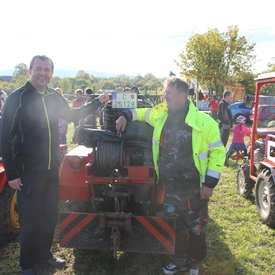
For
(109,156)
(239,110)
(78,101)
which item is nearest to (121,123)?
(109,156)

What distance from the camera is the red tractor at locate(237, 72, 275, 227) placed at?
4094 millimetres

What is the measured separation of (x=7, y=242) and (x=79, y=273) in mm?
1180

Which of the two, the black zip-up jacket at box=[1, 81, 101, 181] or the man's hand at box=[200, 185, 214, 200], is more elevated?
the black zip-up jacket at box=[1, 81, 101, 181]

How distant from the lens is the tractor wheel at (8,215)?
3.49 meters

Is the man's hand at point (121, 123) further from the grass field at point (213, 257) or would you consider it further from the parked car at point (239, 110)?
the parked car at point (239, 110)

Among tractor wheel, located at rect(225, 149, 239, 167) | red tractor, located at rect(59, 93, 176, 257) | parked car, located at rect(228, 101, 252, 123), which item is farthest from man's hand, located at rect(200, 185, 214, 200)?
parked car, located at rect(228, 101, 252, 123)

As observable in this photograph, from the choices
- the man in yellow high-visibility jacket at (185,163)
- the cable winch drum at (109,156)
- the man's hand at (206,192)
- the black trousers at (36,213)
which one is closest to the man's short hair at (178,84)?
the man in yellow high-visibility jacket at (185,163)

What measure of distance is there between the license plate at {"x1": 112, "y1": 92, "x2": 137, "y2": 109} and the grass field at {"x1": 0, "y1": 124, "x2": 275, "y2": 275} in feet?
6.43

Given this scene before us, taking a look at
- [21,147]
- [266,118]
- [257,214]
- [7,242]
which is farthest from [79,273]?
[266,118]

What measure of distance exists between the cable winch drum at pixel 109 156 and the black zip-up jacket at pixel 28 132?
50 cm

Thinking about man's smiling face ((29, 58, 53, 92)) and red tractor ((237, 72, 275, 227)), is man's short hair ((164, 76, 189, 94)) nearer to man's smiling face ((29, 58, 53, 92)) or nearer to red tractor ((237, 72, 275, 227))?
man's smiling face ((29, 58, 53, 92))

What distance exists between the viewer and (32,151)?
2.89 metres

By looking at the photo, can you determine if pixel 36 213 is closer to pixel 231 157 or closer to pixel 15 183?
pixel 15 183

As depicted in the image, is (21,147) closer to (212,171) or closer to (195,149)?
(195,149)
